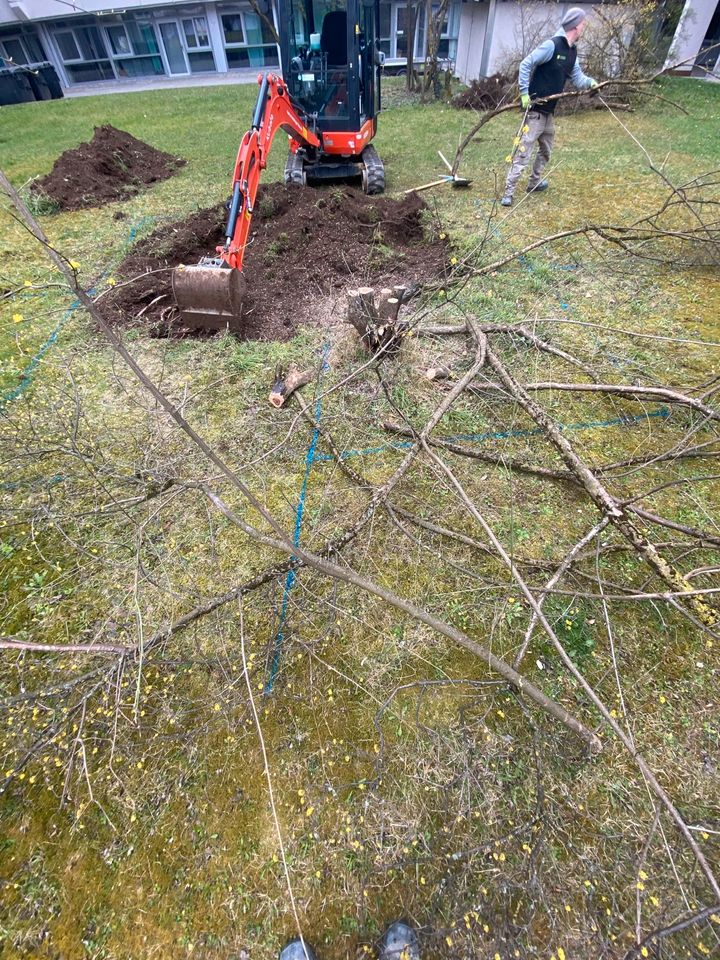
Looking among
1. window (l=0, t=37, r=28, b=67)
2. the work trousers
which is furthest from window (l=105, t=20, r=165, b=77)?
the work trousers

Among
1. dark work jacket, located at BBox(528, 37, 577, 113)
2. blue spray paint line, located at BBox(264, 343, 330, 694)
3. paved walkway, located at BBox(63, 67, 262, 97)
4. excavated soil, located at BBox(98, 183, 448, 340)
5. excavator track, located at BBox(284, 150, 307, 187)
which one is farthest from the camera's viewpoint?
paved walkway, located at BBox(63, 67, 262, 97)

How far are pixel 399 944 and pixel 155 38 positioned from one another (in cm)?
2469

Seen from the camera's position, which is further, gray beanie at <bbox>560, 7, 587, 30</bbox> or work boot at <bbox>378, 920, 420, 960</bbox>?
gray beanie at <bbox>560, 7, 587, 30</bbox>

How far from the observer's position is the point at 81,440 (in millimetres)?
3410

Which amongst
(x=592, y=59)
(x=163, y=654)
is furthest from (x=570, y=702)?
(x=592, y=59)

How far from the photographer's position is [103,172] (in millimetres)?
7508

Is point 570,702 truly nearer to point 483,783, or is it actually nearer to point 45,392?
point 483,783

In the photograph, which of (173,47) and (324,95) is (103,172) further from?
(173,47)

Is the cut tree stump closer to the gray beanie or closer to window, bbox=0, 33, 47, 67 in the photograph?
the gray beanie

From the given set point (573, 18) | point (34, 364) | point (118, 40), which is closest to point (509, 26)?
point (573, 18)

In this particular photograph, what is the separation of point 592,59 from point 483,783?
48.0 feet

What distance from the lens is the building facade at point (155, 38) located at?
16.1m

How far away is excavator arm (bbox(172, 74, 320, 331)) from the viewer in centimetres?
379

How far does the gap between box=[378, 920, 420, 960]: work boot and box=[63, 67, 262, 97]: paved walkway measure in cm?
2179
